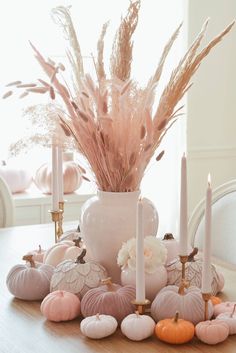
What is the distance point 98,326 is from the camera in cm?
129

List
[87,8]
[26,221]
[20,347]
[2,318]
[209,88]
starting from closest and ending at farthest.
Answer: [20,347]
[2,318]
[26,221]
[87,8]
[209,88]

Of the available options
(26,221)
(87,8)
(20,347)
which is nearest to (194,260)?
(20,347)

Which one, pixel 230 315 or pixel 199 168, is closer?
pixel 230 315

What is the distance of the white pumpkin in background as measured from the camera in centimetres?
363

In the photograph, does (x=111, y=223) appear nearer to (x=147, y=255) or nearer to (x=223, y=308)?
(x=147, y=255)

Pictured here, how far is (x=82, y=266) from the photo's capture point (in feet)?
Result: 4.75

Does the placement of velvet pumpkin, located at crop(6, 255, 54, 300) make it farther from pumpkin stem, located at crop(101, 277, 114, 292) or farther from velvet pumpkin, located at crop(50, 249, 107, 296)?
pumpkin stem, located at crop(101, 277, 114, 292)

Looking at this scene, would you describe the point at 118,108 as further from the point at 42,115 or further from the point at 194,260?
the point at 194,260

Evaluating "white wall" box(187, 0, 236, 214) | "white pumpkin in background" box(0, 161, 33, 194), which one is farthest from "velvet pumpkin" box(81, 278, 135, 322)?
"white wall" box(187, 0, 236, 214)

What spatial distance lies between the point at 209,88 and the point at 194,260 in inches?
106

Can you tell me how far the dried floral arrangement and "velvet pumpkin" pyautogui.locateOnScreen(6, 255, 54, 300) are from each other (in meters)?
0.24

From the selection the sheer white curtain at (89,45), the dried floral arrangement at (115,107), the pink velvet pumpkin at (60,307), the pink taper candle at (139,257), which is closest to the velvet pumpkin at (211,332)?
the pink taper candle at (139,257)

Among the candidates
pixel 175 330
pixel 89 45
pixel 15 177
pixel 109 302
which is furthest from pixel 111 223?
pixel 89 45

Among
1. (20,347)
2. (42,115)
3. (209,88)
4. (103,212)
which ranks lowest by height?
(20,347)
